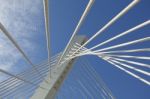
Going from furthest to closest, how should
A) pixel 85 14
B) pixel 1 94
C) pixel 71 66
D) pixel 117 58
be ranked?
pixel 71 66 → pixel 1 94 → pixel 117 58 → pixel 85 14

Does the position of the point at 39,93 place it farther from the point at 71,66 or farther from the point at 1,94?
the point at 71,66

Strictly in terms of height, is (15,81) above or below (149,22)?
above

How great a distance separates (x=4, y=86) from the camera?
25.1 ft

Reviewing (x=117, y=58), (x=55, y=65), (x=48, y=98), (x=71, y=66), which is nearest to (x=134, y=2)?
(x=117, y=58)

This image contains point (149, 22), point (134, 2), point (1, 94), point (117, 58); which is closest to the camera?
point (134, 2)

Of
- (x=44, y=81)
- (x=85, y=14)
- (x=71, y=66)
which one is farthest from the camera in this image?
(x=71, y=66)

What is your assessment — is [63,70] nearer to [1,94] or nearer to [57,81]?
[57,81]

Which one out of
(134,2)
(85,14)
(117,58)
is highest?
(85,14)

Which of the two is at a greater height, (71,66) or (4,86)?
(4,86)

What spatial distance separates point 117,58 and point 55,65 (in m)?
3.57

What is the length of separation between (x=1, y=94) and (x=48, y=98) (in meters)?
1.11

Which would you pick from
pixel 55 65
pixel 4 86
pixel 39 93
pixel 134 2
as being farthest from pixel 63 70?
pixel 134 2

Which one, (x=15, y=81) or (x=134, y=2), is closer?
(x=134, y=2)

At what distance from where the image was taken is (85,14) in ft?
10.4
